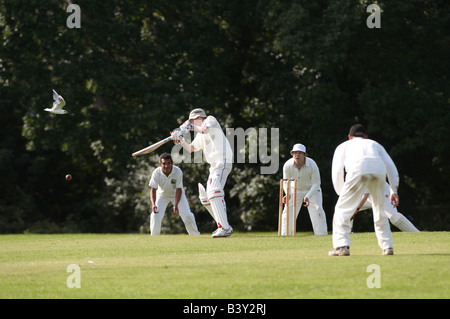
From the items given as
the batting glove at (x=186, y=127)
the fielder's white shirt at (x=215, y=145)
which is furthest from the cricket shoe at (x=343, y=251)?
the batting glove at (x=186, y=127)

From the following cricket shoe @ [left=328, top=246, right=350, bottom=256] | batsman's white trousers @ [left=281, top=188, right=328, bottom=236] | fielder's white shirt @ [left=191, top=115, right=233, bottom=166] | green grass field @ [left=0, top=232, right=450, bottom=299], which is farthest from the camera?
batsman's white trousers @ [left=281, top=188, right=328, bottom=236]

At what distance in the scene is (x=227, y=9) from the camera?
27.3m

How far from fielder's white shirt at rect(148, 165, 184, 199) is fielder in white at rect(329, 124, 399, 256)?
731 cm

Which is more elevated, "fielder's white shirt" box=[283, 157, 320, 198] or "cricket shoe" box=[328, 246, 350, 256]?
"fielder's white shirt" box=[283, 157, 320, 198]

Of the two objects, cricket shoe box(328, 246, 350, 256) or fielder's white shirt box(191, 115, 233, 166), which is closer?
cricket shoe box(328, 246, 350, 256)

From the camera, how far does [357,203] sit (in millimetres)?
11125

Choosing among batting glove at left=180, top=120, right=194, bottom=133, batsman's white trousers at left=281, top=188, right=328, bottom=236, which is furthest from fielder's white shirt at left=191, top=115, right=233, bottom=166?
batsman's white trousers at left=281, top=188, right=328, bottom=236

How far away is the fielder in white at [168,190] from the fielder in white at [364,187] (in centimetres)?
721

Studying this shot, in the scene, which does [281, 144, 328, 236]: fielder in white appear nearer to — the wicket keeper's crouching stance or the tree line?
the wicket keeper's crouching stance

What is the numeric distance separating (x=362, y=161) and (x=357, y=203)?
0.57m

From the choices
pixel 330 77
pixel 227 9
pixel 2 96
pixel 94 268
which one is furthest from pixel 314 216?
pixel 2 96

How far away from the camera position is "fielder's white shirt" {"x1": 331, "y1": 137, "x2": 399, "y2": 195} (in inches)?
432

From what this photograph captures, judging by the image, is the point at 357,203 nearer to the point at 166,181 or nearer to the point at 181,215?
the point at 181,215

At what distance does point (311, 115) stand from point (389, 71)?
9.20 feet
